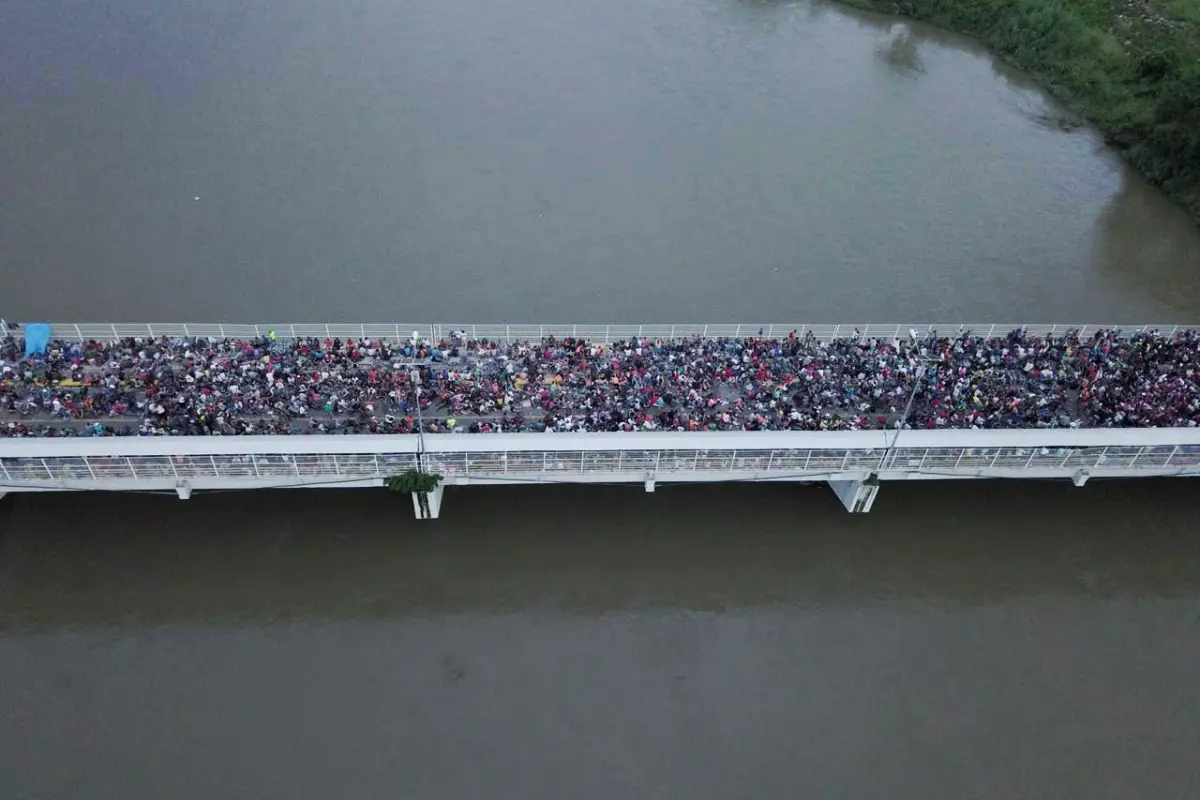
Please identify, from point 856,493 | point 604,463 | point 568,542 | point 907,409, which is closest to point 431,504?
point 568,542

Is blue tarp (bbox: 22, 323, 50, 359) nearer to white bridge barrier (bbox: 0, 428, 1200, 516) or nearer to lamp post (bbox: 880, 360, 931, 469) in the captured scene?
white bridge barrier (bbox: 0, 428, 1200, 516)

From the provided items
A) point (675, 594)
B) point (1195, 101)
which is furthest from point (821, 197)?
point (675, 594)

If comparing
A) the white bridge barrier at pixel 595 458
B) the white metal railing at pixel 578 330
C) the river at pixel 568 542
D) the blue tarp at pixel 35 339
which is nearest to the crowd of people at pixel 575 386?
the blue tarp at pixel 35 339

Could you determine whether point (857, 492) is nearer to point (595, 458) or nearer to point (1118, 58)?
point (595, 458)

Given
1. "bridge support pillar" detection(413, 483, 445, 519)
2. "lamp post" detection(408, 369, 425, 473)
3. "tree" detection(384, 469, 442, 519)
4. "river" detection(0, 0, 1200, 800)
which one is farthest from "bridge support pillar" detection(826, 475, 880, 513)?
"lamp post" detection(408, 369, 425, 473)

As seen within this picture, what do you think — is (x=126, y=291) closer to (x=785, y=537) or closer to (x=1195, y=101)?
(x=785, y=537)

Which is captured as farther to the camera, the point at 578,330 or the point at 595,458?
the point at 578,330
